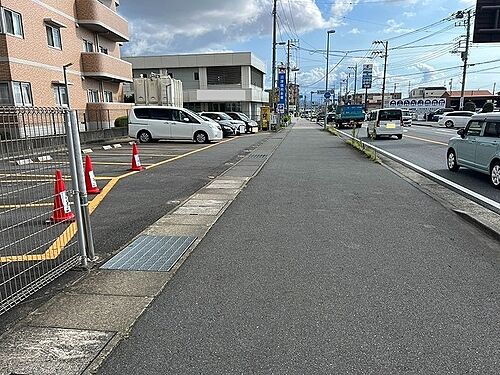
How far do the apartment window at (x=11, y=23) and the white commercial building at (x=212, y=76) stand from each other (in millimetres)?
28587

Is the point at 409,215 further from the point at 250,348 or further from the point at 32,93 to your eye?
the point at 32,93

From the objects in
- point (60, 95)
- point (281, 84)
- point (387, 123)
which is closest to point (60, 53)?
point (60, 95)

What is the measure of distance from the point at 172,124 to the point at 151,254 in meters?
16.8

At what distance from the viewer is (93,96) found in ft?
86.3

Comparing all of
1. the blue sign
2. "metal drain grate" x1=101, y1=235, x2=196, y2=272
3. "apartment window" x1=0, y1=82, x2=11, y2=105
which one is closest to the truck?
the blue sign

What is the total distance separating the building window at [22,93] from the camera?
17906mm

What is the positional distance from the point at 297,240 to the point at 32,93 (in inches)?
731

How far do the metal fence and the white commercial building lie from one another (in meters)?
42.6

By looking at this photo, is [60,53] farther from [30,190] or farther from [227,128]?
[30,190]

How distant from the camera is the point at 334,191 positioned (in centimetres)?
833

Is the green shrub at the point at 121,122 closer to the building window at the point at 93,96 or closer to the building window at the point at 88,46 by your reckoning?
the building window at the point at 93,96

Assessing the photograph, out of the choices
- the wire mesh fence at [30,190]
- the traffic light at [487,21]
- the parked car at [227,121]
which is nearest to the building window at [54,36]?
the parked car at [227,121]

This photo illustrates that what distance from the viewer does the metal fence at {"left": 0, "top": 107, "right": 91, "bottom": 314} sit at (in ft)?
11.6

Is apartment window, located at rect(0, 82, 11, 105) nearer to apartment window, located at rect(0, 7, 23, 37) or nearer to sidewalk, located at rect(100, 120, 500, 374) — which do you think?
apartment window, located at rect(0, 7, 23, 37)
